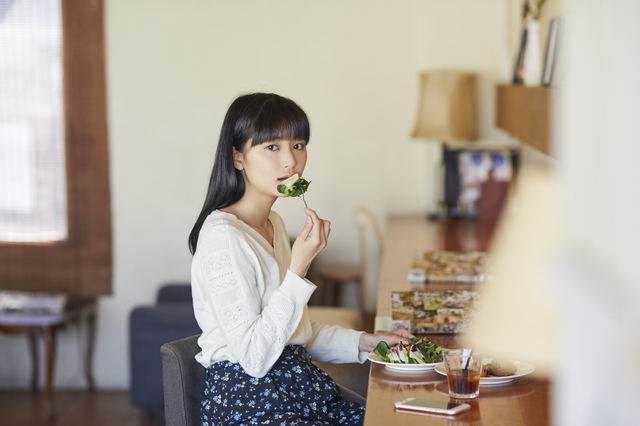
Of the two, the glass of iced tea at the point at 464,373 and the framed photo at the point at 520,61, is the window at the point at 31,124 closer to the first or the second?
the framed photo at the point at 520,61

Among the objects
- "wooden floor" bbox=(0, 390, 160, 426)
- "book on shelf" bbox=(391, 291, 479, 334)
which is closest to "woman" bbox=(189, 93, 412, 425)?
"book on shelf" bbox=(391, 291, 479, 334)

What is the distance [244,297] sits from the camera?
1.44m

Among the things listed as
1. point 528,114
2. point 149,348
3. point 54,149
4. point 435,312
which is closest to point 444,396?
point 435,312

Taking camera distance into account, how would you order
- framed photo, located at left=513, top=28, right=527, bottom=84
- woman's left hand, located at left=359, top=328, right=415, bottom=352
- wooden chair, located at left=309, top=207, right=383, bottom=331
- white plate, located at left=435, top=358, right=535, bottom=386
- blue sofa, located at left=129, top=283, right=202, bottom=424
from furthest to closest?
1. wooden chair, located at left=309, top=207, right=383, bottom=331
2. blue sofa, located at left=129, top=283, right=202, bottom=424
3. framed photo, located at left=513, top=28, right=527, bottom=84
4. woman's left hand, located at left=359, top=328, right=415, bottom=352
5. white plate, located at left=435, top=358, right=535, bottom=386

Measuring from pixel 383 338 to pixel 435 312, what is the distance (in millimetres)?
189

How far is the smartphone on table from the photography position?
4.06 ft

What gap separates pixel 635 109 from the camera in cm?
39

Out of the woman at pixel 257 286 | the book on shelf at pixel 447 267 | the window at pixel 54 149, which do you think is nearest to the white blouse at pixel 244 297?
the woman at pixel 257 286

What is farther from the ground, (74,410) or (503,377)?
(503,377)

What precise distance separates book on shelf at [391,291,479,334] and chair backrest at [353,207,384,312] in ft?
7.22

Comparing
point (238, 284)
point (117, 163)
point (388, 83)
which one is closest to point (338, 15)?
point (388, 83)

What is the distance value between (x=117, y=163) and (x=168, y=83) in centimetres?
56

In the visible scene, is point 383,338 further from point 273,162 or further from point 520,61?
point 520,61

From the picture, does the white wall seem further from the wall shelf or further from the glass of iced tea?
the glass of iced tea
